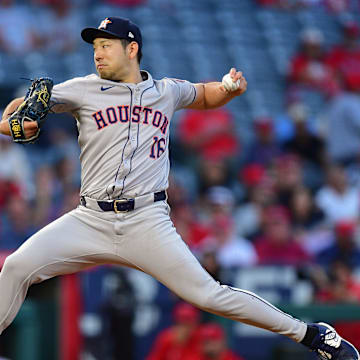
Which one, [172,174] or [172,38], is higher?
[172,38]

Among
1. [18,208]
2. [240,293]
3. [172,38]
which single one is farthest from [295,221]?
[240,293]

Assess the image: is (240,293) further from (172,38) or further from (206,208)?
(172,38)

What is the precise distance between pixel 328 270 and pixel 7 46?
15.0 feet

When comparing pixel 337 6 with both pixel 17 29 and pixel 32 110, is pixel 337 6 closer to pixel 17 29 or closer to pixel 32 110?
pixel 17 29

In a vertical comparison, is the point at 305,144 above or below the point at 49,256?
above

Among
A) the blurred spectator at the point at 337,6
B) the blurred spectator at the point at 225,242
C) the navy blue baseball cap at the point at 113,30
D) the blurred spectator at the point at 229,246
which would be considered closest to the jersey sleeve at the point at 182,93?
the navy blue baseball cap at the point at 113,30

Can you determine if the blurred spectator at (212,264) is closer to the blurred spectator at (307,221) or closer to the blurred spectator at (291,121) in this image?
the blurred spectator at (307,221)

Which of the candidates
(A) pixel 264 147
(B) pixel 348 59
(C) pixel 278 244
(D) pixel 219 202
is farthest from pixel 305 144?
(C) pixel 278 244

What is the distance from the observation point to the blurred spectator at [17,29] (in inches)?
385

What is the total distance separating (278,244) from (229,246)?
43 cm

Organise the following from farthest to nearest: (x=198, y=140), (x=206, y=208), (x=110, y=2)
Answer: (x=110, y=2) → (x=198, y=140) → (x=206, y=208)

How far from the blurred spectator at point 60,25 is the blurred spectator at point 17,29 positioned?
121 mm

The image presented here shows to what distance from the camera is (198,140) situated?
918 cm

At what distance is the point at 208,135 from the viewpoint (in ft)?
30.1
